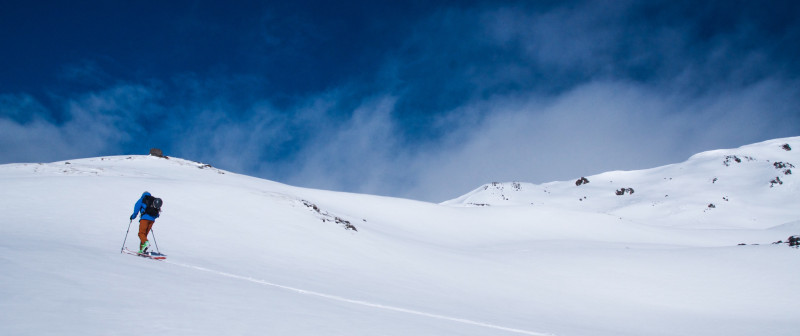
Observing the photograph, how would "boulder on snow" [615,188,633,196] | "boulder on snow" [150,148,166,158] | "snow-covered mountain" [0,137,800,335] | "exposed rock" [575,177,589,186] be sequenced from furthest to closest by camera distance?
"exposed rock" [575,177,589,186]
"boulder on snow" [615,188,633,196]
"boulder on snow" [150,148,166,158]
"snow-covered mountain" [0,137,800,335]

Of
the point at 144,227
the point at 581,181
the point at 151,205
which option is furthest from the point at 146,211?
the point at 581,181

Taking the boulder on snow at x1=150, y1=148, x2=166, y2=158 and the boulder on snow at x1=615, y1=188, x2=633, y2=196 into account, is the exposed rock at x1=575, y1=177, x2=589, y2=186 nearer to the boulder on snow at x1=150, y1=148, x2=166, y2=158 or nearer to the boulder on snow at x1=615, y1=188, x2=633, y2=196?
the boulder on snow at x1=615, y1=188, x2=633, y2=196

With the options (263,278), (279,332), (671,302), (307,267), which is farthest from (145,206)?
(671,302)

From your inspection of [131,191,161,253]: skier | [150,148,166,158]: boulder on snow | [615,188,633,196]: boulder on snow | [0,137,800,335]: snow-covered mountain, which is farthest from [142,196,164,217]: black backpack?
[615,188,633,196]: boulder on snow

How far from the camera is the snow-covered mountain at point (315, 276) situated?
596 cm

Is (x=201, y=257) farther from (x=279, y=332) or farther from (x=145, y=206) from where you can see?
(x=279, y=332)

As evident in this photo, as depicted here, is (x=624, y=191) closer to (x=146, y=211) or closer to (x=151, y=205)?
(x=151, y=205)

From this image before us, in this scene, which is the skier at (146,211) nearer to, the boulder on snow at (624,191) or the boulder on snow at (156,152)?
the boulder on snow at (156,152)

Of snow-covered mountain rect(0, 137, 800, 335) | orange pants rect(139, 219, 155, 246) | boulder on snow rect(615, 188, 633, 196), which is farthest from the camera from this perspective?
boulder on snow rect(615, 188, 633, 196)

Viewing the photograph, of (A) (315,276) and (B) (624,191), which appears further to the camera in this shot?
(B) (624,191)

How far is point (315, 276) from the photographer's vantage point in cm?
1341

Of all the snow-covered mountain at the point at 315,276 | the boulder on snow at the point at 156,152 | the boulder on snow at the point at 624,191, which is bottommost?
the snow-covered mountain at the point at 315,276

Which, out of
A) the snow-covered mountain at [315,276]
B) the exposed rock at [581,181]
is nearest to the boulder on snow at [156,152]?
the snow-covered mountain at [315,276]

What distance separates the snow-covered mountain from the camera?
235 inches
